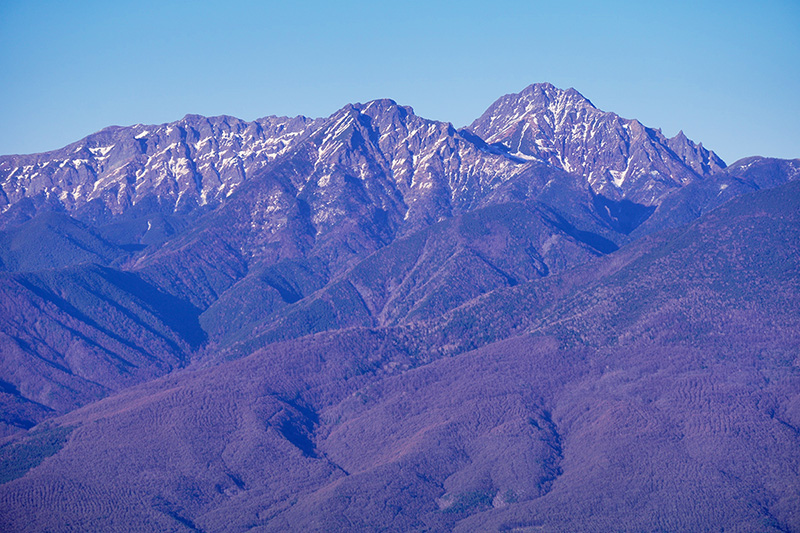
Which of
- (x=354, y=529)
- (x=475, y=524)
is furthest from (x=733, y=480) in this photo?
(x=354, y=529)

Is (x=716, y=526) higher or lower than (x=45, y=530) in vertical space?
lower

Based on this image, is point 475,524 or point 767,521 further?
point 475,524

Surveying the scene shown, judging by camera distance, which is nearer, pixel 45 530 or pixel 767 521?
pixel 767 521

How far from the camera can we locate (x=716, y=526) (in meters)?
186

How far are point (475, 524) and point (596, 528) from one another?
24582 millimetres

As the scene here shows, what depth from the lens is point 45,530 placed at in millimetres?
199875

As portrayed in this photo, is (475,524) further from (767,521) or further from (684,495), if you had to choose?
(767,521)

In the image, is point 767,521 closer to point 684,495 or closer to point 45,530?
point 684,495

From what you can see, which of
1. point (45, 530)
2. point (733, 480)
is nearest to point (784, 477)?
point (733, 480)

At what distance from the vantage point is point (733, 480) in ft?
654

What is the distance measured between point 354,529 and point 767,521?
7981cm

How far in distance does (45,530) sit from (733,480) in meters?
141

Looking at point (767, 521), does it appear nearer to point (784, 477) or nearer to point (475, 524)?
point (784, 477)

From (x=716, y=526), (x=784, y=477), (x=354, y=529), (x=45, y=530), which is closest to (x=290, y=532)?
(x=354, y=529)
